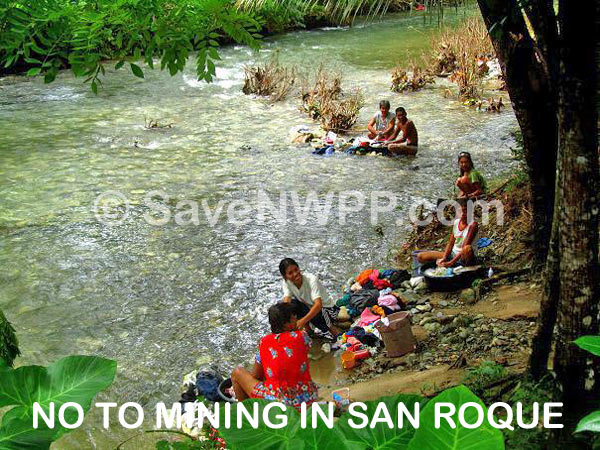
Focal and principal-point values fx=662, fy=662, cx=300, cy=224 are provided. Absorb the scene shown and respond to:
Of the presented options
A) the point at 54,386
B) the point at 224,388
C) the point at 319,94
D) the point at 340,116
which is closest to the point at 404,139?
the point at 340,116

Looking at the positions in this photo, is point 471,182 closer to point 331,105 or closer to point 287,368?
point 287,368

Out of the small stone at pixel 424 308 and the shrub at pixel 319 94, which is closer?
the small stone at pixel 424 308

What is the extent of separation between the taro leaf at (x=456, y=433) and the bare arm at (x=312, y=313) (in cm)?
401

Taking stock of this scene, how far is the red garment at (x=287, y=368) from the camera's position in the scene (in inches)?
145

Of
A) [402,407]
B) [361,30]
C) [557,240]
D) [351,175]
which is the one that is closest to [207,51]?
[557,240]

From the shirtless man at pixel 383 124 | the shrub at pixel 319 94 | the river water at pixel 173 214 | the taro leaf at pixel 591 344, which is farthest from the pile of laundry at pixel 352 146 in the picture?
the taro leaf at pixel 591 344

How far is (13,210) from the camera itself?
8195 millimetres

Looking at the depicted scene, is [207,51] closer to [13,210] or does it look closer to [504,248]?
[504,248]

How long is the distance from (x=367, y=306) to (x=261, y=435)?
14.6ft

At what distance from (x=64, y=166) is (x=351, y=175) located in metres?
4.24

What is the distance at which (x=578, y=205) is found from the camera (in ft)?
9.15
